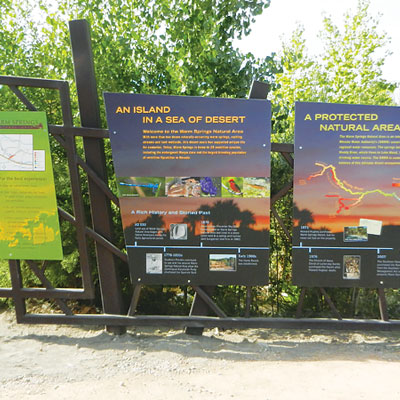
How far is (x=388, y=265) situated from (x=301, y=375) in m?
1.56

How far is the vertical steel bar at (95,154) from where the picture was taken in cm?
444

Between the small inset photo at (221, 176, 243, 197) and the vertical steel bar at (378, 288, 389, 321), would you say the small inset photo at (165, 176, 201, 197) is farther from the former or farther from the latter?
the vertical steel bar at (378, 288, 389, 321)

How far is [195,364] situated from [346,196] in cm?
233

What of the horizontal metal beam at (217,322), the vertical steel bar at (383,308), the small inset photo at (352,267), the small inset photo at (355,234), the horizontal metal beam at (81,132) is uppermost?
the horizontal metal beam at (81,132)

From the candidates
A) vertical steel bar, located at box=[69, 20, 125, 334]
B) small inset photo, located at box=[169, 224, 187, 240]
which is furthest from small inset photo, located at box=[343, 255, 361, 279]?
vertical steel bar, located at box=[69, 20, 125, 334]

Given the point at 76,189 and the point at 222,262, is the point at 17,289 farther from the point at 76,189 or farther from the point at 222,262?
the point at 222,262

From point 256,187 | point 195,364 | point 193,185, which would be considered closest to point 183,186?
point 193,185

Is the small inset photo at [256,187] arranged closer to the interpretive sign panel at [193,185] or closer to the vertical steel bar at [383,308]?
the interpretive sign panel at [193,185]

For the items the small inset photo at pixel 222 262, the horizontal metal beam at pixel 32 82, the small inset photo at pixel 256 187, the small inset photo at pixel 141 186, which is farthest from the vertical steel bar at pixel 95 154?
the small inset photo at pixel 256 187

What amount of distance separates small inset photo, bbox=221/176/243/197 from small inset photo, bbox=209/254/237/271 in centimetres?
68

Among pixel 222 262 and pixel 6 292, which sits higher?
pixel 222 262

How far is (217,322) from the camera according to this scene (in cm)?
470

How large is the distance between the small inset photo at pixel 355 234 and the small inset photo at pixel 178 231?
1709 mm

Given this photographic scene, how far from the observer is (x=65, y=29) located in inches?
244
